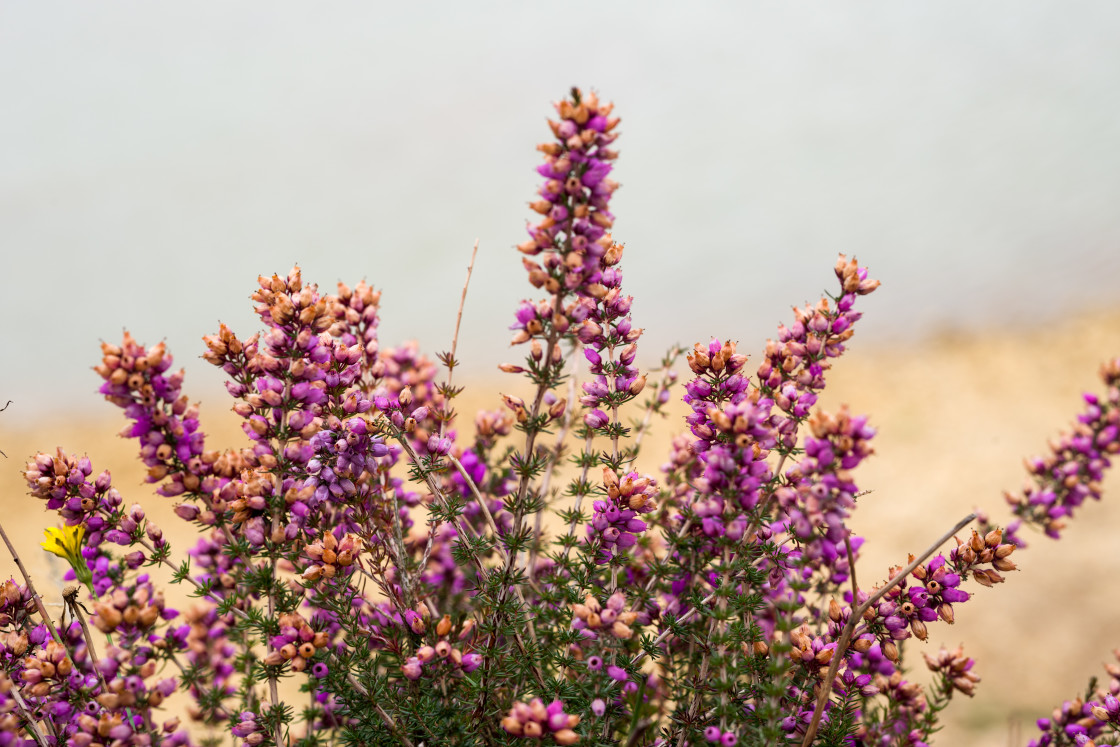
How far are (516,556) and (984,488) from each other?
9.59 ft

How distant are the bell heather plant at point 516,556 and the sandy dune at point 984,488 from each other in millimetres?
386

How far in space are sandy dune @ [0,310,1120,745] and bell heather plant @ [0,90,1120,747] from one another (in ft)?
1.27

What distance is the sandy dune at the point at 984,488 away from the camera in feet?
7.47

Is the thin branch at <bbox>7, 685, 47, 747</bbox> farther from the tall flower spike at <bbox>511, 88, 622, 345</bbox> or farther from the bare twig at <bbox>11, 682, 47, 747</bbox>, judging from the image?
the tall flower spike at <bbox>511, 88, 622, 345</bbox>

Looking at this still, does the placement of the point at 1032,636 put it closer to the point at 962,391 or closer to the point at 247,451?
the point at 962,391

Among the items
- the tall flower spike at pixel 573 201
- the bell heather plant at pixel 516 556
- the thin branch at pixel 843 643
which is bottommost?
the thin branch at pixel 843 643

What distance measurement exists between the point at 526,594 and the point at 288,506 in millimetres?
401

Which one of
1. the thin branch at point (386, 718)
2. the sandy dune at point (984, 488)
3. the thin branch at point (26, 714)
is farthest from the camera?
the sandy dune at point (984, 488)

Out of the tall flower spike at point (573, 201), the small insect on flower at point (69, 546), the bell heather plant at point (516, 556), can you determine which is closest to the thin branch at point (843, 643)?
the bell heather plant at point (516, 556)

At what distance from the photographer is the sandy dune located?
228 centimetres

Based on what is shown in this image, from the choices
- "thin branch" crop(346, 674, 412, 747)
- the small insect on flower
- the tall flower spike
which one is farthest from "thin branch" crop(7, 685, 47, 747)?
the tall flower spike

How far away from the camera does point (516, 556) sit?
927 mm

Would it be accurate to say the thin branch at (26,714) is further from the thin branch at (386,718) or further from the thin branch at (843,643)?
the thin branch at (843,643)

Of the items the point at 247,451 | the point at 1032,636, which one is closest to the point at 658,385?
the point at 247,451
